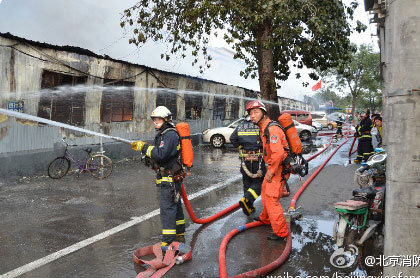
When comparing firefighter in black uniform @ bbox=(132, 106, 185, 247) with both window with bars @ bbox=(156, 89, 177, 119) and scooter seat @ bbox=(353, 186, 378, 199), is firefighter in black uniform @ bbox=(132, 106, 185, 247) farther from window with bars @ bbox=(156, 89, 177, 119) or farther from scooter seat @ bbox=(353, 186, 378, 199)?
window with bars @ bbox=(156, 89, 177, 119)

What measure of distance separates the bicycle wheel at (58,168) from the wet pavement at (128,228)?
0.17m

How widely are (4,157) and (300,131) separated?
1643cm

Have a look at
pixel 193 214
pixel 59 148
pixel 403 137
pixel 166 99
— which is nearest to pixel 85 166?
pixel 59 148

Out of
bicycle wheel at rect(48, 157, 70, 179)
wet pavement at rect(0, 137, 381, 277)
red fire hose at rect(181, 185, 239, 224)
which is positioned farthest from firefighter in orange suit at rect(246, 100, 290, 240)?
bicycle wheel at rect(48, 157, 70, 179)

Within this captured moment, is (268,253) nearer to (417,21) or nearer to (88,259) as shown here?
(88,259)

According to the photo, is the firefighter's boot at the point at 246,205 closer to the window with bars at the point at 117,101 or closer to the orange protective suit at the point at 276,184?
the orange protective suit at the point at 276,184

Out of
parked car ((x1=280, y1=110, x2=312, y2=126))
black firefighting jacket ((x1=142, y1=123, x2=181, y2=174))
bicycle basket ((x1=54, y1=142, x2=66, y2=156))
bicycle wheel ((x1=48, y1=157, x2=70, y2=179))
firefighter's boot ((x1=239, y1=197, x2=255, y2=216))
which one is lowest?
firefighter's boot ((x1=239, y1=197, x2=255, y2=216))

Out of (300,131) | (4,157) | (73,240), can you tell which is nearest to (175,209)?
(73,240)

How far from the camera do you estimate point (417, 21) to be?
2393 millimetres

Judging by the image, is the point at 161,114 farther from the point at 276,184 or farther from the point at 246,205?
the point at 246,205

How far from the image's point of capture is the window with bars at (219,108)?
75.3 ft

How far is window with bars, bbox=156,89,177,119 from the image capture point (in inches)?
657

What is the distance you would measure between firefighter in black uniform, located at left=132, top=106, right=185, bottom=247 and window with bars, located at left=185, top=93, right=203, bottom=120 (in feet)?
48.3

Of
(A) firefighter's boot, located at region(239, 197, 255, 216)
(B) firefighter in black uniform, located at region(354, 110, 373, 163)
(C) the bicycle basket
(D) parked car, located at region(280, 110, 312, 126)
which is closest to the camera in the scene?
(A) firefighter's boot, located at region(239, 197, 255, 216)
